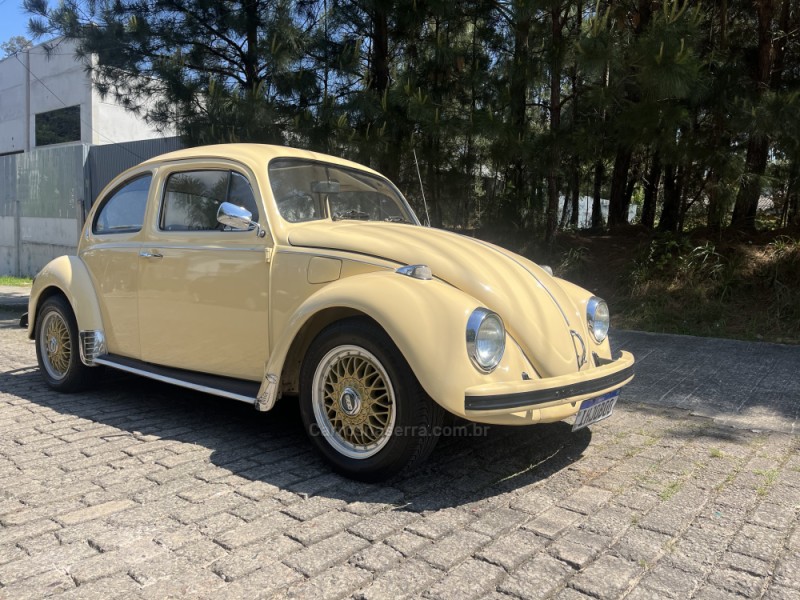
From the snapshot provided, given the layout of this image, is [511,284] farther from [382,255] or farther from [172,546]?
[172,546]

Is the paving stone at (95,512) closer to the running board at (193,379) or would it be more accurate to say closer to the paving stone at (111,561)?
the paving stone at (111,561)

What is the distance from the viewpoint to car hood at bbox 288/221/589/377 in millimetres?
3420

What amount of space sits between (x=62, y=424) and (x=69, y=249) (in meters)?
12.6

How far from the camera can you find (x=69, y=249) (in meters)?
15.6

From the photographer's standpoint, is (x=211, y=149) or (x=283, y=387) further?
(x=211, y=149)

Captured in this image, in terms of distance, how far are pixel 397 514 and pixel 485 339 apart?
92 cm

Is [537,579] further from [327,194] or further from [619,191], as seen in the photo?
[619,191]

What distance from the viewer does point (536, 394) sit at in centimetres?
313

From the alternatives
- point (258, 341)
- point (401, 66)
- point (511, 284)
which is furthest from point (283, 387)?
point (401, 66)

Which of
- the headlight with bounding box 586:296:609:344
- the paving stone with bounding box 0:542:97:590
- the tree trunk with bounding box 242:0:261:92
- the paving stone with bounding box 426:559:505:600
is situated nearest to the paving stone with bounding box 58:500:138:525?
the paving stone with bounding box 0:542:97:590

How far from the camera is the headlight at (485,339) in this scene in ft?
10.2

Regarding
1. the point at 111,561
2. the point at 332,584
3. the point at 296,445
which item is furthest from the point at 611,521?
the point at 111,561

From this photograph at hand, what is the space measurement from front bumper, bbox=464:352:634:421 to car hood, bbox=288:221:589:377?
12 cm

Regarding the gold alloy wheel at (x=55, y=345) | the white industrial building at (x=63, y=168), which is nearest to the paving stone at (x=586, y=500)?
the gold alloy wheel at (x=55, y=345)
